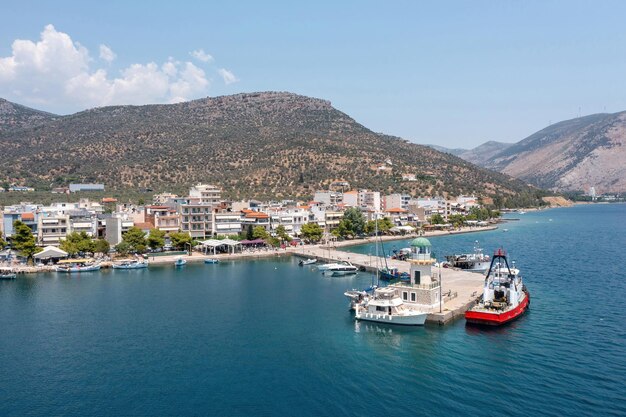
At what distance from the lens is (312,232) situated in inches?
3563

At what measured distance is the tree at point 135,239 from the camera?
73875mm

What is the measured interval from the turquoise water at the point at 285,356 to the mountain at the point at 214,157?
8206 cm

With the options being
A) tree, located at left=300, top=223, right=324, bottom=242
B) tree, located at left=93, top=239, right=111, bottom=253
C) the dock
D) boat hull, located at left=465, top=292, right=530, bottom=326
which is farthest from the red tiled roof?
boat hull, located at left=465, top=292, right=530, bottom=326

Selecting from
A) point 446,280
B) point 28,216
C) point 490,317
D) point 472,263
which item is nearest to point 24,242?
point 28,216

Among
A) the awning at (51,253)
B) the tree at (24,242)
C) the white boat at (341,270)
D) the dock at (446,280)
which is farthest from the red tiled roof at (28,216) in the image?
the white boat at (341,270)

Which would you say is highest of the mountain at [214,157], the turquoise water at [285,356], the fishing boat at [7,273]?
the mountain at [214,157]

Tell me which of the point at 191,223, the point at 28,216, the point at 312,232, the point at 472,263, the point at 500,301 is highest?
the point at 28,216

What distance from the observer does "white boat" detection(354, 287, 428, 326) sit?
39.5 meters

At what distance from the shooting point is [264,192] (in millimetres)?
136250

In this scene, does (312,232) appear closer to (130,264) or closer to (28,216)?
(130,264)

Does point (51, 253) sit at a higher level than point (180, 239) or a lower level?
lower

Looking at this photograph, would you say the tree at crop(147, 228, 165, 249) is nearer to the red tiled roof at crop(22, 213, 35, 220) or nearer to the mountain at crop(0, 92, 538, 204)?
the red tiled roof at crop(22, 213, 35, 220)

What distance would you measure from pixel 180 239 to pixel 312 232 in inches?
935

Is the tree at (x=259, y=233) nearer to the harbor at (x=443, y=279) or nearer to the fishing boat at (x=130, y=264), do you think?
the harbor at (x=443, y=279)
